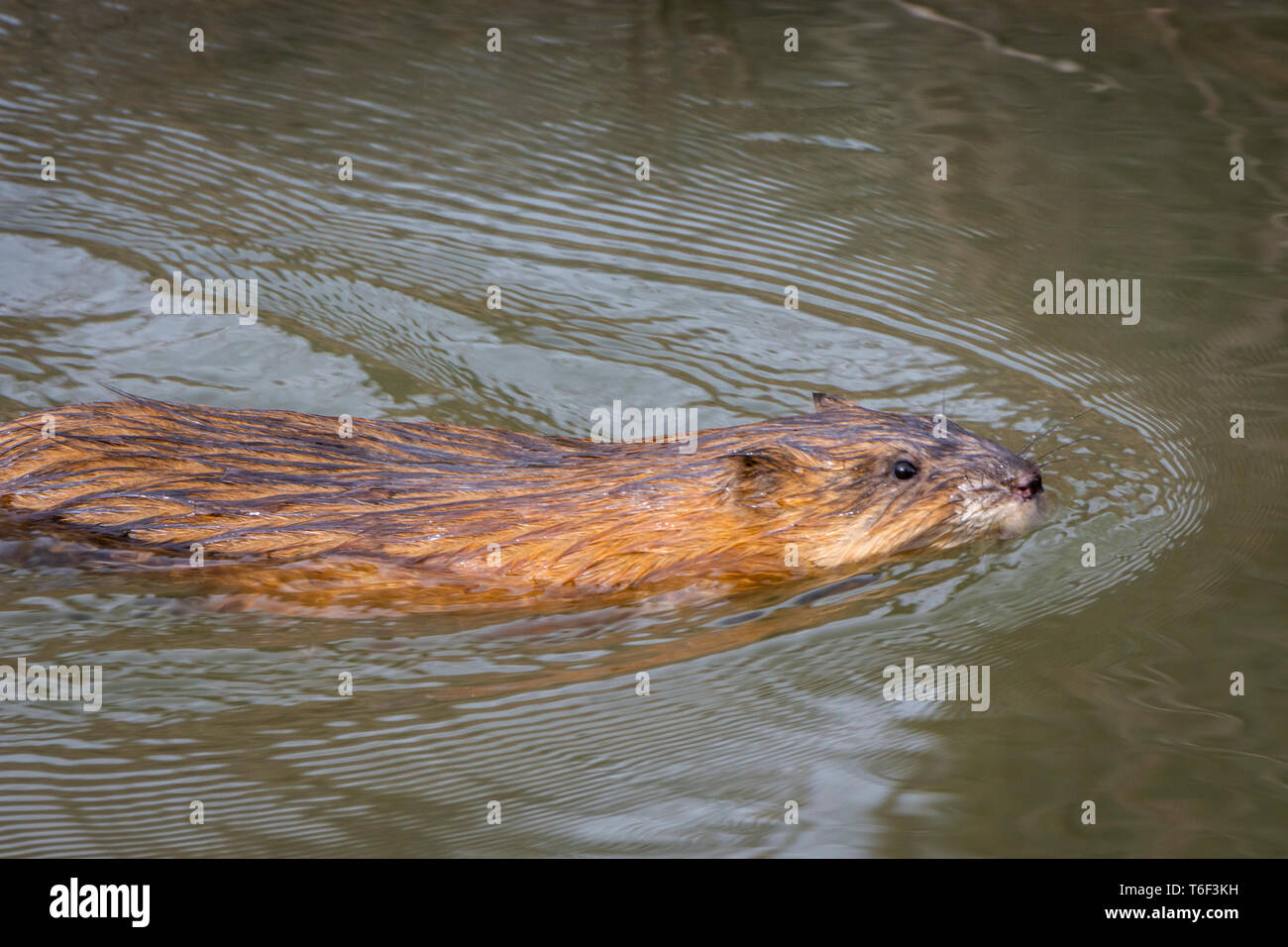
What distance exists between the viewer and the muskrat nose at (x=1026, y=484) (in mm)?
5008

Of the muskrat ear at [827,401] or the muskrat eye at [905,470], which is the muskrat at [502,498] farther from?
the muskrat ear at [827,401]

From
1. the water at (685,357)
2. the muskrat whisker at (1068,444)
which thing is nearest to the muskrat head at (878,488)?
the water at (685,357)

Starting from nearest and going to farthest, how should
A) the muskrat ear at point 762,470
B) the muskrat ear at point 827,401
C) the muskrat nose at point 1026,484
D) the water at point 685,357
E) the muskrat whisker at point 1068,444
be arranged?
1. the water at point 685,357
2. the muskrat ear at point 762,470
3. the muskrat nose at point 1026,484
4. the muskrat ear at point 827,401
5. the muskrat whisker at point 1068,444

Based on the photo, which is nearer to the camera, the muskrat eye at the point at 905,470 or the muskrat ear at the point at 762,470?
the muskrat ear at the point at 762,470

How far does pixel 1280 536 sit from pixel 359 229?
4577 millimetres

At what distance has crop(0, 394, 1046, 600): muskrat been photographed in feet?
15.4

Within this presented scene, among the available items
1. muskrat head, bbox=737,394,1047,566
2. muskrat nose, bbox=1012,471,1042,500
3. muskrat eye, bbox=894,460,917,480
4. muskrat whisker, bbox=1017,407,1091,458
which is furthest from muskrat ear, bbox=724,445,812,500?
muskrat whisker, bbox=1017,407,1091,458

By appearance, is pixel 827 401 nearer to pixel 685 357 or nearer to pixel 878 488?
pixel 878 488

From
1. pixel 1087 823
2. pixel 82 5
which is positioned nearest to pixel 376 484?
pixel 1087 823

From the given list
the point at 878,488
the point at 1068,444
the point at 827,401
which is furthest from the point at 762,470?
the point at 1068,444

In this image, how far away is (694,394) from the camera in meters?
6.42

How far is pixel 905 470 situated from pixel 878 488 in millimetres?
109

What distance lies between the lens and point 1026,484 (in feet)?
16.5

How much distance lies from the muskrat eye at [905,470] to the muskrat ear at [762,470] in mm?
328
